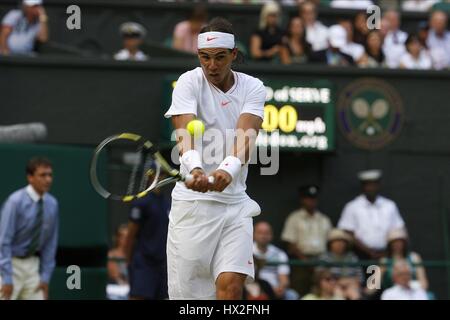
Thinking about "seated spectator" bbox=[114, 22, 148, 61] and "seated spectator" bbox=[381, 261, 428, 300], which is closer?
"seated spectator" bbox=[381, 261, 428, 300]

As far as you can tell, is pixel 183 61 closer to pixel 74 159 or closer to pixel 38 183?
pixel 74 159

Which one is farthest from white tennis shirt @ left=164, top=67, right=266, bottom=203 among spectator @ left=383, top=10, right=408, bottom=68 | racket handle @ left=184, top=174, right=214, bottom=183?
spectator @ left=383, top=10, right=408, bottom=68

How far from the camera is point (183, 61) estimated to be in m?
16.3

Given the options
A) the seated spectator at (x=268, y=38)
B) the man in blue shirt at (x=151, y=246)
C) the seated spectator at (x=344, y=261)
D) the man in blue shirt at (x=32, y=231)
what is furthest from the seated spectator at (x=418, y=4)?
the man in blue shirt at (x=32, y=231)

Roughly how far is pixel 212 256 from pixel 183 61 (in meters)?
7.62

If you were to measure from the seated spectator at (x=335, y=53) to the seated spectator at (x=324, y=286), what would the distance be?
3619 mm

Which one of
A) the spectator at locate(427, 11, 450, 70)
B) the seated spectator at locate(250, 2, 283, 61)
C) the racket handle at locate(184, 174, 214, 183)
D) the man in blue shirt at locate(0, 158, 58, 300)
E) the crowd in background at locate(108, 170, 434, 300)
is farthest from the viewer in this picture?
the spectator at locate(427, 11, 450, 70)

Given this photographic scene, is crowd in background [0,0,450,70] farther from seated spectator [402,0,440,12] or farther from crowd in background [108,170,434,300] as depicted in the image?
crowd in background [108,170,434,300]

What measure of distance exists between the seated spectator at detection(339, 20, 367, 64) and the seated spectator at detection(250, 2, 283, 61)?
3.30 ft

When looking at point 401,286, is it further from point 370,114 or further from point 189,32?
point 189,32

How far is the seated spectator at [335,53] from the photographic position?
17.0m

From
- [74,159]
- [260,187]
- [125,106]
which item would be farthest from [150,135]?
[74,159]

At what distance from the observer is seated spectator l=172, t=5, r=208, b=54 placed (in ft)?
54.3

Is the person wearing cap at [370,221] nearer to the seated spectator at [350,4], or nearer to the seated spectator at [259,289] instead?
the seated spectator at [259,289]
